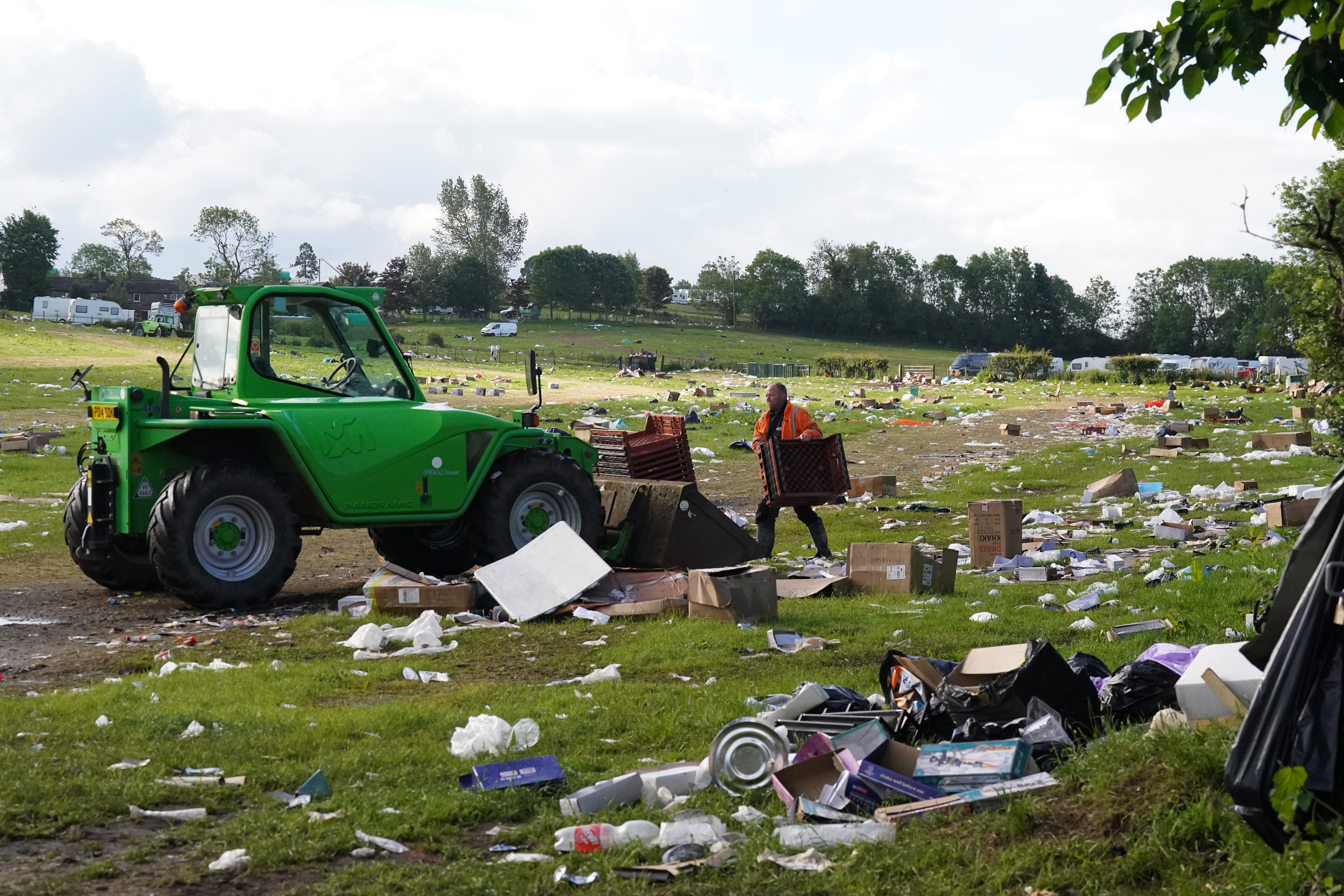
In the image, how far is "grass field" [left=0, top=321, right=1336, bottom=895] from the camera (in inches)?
157

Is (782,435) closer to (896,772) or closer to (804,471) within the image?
(804,471)

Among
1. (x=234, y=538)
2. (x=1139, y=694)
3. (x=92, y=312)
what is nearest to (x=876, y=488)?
(x=234, y=538)

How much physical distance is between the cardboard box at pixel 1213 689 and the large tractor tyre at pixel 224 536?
674 centimetres

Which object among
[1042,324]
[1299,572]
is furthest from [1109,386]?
[1042,324]

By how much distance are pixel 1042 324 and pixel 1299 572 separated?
117m

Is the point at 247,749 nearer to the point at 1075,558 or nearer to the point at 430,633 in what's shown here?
the point at 430,633

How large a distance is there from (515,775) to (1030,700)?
6.81 ft

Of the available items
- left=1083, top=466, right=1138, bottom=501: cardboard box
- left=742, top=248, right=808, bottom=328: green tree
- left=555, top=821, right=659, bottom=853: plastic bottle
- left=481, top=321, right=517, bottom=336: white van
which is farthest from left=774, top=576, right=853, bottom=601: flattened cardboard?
left=742, top=248, right=808, bottom=328: green tree

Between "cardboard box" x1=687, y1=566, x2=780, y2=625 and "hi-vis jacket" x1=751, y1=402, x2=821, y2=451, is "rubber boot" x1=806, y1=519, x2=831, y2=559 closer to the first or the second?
"hi-vis jacket" x1=751, y1=402, x2=821, y2=451

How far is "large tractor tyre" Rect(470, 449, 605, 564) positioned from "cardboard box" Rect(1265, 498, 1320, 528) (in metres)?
6.07

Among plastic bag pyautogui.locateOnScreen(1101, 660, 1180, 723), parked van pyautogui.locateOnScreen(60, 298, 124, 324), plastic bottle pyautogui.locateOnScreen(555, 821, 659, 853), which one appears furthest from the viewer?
parked van pyautogui.locateOnScreen(60, 298, 124, 324)

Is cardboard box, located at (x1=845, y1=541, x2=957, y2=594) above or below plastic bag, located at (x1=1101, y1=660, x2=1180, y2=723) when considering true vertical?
below

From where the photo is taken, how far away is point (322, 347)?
428 inches

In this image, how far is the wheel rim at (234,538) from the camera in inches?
369
